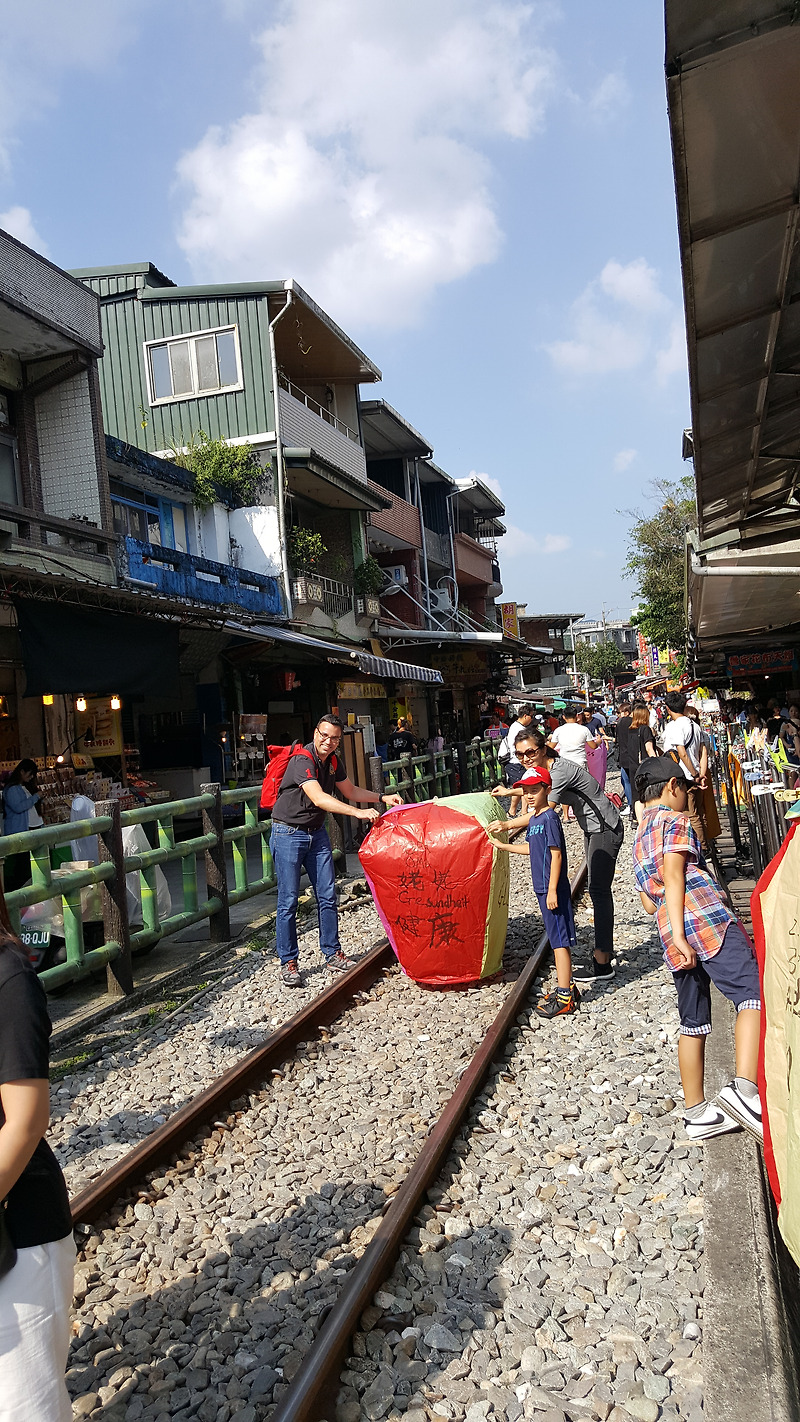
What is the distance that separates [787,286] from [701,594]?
18.0 ft

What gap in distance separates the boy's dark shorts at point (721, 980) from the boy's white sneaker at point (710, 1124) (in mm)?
335

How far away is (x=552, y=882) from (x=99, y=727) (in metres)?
9.54

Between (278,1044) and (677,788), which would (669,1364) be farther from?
(278,1044)

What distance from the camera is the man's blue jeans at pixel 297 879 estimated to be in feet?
23.1

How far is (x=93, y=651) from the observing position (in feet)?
34.8

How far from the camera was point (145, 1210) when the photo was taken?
3855 millimetres

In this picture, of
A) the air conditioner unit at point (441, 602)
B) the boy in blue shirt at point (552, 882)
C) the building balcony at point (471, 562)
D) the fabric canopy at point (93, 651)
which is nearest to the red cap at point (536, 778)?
the boy in blue shirt at point (552, 882)

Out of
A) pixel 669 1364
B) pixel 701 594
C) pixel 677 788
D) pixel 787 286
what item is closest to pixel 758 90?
pixel 787 286

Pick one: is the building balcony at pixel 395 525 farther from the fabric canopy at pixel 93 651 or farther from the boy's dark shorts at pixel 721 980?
the boy's dark shorts at pixel 721 980

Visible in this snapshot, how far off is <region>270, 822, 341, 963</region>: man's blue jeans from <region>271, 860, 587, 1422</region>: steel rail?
7.63ft

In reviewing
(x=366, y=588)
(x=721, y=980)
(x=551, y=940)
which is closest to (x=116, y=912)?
(x=551, y=940)

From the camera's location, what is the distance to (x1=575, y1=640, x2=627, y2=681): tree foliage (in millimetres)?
98000

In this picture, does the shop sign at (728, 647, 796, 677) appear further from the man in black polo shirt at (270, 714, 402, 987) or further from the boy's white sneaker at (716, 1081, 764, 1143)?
the boy's white sneaker at (716, 1081, 764, 1143)

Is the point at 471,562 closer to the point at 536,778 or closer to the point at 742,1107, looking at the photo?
the point at 536,778
